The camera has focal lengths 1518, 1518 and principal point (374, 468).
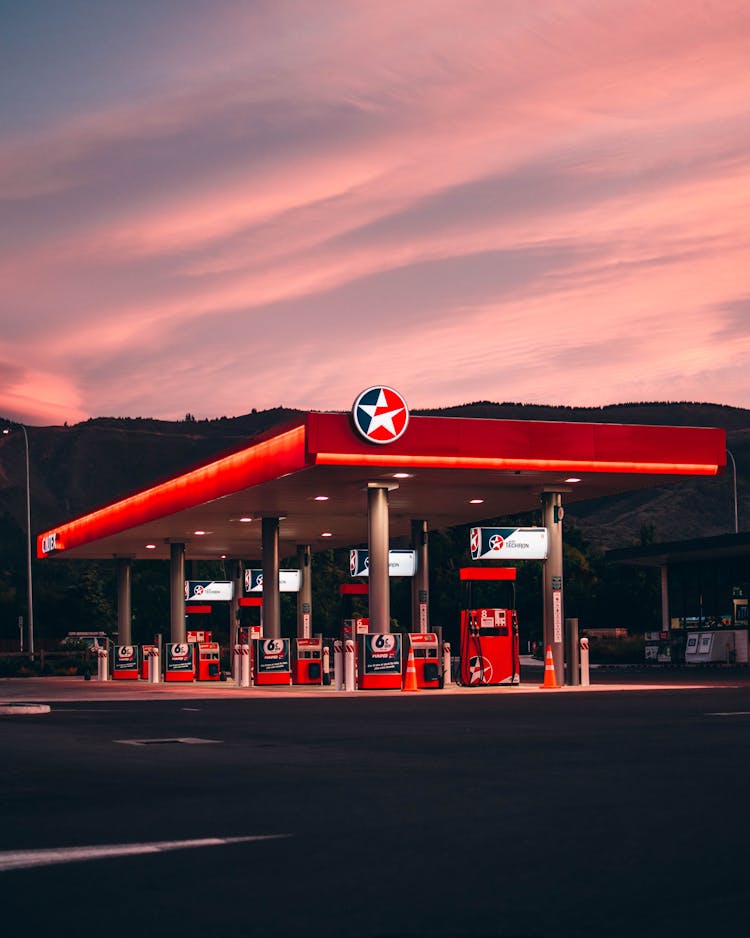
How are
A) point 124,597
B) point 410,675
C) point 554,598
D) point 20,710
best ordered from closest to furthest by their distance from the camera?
point 20,710, point 410,675, point 554,598, point 124,597

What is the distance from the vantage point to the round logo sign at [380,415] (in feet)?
108

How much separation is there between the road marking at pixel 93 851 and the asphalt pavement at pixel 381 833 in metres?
0.03

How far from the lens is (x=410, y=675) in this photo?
3650 centimetres

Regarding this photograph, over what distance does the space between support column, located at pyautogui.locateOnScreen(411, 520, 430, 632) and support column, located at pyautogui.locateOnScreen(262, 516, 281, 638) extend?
424cm

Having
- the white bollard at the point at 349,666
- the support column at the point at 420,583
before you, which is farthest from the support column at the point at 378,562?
the support column at the point at 420,583

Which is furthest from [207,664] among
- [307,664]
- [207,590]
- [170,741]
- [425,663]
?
[170,741]

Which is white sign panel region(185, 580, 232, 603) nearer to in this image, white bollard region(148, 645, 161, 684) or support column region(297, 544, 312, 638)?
support column region(297, 544, 312, 638)

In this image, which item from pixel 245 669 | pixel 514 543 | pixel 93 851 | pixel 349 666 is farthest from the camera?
pixel 245 669

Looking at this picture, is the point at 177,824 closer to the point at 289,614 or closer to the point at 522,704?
the point at 522,704

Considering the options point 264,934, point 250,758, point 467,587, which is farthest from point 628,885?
point 467,587

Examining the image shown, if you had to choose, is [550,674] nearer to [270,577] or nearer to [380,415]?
[380,415]

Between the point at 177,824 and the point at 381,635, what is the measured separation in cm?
2672

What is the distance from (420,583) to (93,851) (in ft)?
126

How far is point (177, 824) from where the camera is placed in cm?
956
